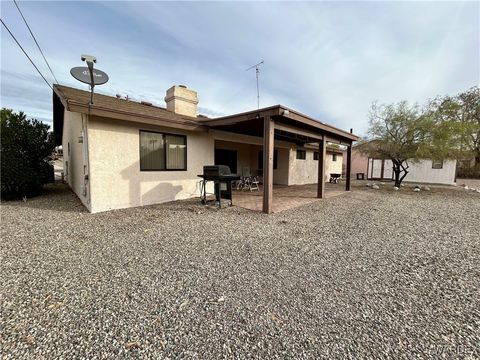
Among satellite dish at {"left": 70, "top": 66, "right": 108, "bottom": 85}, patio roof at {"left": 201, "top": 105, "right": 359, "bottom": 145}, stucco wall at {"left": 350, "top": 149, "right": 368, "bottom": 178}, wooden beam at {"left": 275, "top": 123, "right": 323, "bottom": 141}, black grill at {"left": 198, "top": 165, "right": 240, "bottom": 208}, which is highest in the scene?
satellite dish at {"left": 70, "top": 66, "right": 108, "bottom": 85}

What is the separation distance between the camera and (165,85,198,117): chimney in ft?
29.0

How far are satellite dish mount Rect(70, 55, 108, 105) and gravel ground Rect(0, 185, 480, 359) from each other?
3.69 m

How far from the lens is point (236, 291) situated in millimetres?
2449

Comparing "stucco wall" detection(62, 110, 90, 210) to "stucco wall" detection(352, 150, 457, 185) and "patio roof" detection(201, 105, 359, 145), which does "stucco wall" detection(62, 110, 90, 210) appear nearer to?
"patio roof" detection(201, 105, 359, 145)

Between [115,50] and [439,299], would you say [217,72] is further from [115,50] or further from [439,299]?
[439,299]

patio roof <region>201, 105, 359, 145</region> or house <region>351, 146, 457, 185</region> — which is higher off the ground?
patio roof <region>201, 105, 359, 145</region>

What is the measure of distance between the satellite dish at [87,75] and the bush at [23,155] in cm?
434

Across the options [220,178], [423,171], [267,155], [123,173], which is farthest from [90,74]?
[423,171]

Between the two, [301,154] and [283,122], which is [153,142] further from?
[301,154]

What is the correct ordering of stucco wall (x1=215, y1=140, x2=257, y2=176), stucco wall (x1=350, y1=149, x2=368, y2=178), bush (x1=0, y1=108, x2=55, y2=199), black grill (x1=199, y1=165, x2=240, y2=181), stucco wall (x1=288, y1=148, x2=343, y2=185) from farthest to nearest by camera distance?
stucco wall (x1=350, y1=149, x2=368, y2=178) < stucco wall (x1=288, y1=148, x2=343, y2=185) < stucco wall (x1=215, y1=140, x2=257, y2=176) < bush (x1=0, y1=108, x2=55, y2=199) < black grill (x1=199, y1=165, x2=240, y2=181)

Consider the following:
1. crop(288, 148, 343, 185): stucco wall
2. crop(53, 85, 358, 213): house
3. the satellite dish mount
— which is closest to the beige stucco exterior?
crop(53, 85, 358, 213): house

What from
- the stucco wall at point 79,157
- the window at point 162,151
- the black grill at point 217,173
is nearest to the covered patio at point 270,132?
A: the black grill at point 217,173

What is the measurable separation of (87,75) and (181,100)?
146 inches

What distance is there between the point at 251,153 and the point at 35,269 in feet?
38.9
